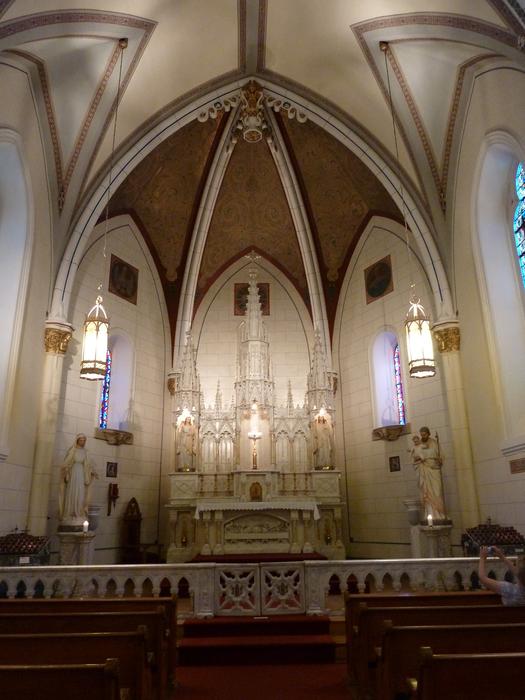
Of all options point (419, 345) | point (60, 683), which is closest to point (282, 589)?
point (60, 683)

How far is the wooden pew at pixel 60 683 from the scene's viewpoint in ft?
9.90

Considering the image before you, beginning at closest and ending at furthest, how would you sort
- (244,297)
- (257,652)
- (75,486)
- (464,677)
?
(464,677) < (257,652) < (75,486) < (244,297)

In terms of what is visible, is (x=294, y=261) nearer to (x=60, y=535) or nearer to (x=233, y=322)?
(x=233, y=322)

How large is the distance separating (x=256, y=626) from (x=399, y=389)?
967cm

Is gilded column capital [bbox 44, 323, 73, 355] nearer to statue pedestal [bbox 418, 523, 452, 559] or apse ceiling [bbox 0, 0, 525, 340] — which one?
apse ceiling [bbox 0, 0, 525, 340]

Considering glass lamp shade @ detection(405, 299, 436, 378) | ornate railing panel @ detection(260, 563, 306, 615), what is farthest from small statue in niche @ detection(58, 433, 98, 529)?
glass lamp shade @ detection(405, 299, 436, 378)

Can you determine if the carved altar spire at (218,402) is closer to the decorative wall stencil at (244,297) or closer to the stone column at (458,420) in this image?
the decorative wall stencil at (244,297)

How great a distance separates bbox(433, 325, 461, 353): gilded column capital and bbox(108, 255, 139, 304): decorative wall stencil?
345 inches

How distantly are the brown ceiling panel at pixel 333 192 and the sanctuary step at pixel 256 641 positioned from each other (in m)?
11.8

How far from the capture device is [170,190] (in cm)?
1688

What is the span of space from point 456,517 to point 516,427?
2803mm

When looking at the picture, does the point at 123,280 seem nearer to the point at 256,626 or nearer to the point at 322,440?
the point at 322,440

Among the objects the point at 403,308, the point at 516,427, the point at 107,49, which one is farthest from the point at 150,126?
the point at 516,427

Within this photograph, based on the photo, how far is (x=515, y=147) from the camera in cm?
1042
